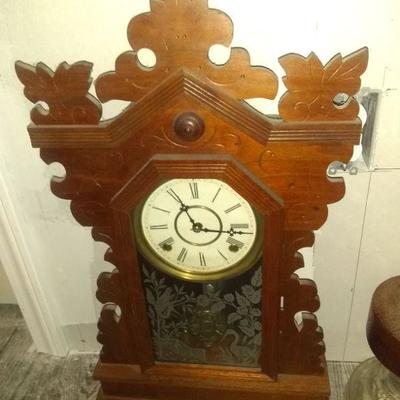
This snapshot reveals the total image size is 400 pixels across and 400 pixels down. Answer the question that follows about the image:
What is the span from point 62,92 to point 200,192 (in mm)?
343

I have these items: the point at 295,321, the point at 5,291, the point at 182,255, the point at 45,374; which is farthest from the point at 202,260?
the point at 5,291

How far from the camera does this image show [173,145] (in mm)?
903

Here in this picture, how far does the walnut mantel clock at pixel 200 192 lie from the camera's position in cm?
82

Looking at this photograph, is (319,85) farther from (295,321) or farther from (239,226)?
(295,321)

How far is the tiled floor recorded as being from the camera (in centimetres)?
146

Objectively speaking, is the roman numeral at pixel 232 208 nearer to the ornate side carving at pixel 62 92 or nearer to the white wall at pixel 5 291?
the ornate side carving at pixel 62 92

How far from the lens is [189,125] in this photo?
2.83 ft

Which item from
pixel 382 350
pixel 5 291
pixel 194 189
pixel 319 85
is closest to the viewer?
pixel 319 85

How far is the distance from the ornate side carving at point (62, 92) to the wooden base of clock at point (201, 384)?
74 cm

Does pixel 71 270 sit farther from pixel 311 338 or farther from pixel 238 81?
pixel 238 81

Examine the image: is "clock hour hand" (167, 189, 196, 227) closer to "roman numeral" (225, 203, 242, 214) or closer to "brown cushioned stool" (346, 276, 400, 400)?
"roman numeral" (225, 203, 242, 214)

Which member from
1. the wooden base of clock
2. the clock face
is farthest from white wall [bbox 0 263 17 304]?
the clock face

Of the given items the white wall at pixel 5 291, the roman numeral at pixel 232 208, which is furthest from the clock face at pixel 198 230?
the white wall at pixel 5 291

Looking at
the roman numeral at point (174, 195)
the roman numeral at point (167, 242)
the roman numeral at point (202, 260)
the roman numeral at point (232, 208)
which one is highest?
the roman numeral at point (174, 195)
